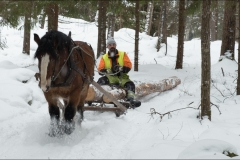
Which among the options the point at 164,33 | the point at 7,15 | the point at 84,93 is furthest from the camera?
the point at 164,33

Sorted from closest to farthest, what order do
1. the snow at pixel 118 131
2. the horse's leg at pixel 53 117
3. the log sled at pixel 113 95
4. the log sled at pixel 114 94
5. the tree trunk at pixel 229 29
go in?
the snow at pixel 118 131 → the horse's leg at pixel 53 117 → the log sled at pixel 113 95 → the log sled at pixel 114 94 → the tree trunk at pixel 229 29

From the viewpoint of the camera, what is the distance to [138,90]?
8.45 meters

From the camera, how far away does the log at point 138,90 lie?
21.9ft

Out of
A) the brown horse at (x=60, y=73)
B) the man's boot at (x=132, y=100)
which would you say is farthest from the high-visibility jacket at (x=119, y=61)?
the brown horse at (x=60, y=73)

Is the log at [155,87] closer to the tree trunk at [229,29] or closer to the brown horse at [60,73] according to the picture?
the tree trunk at [229,29]

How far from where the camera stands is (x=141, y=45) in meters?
23.0

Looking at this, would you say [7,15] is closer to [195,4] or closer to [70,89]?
[70,89]

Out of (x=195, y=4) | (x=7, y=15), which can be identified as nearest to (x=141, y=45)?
(x=195, y=4)

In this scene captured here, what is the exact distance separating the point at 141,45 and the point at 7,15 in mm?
15162

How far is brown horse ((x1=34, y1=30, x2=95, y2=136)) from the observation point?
3.92 m

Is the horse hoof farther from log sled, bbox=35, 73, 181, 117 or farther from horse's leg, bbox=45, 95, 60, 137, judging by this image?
log sled, bbox=35, 73, 181, 117

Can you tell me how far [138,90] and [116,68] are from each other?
160 centimetres

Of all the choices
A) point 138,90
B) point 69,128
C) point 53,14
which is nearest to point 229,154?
point 69,128

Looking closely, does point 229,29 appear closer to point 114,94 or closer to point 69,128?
point 114,94
